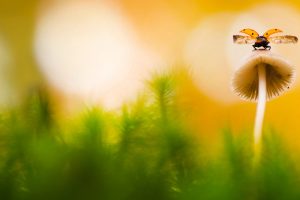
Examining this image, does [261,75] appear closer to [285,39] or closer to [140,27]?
[285,39]

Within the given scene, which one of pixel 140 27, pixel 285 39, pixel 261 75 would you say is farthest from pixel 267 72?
A: pixel 140 27

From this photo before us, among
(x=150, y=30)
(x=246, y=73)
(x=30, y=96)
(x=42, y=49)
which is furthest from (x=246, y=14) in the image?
(x=30, y=96)

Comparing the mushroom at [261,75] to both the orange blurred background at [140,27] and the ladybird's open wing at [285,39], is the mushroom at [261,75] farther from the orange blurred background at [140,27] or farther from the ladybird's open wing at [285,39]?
the orange blurred background at [140,27]

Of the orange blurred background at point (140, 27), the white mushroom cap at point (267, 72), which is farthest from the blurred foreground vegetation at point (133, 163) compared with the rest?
the orange blurred background at point (140, 27)

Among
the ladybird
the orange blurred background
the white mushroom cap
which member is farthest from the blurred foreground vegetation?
the orange blurred background

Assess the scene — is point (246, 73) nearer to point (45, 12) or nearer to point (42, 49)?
point (42, 49)

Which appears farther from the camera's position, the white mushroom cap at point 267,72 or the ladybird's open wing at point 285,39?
the white mushroom cap at point 267,72
